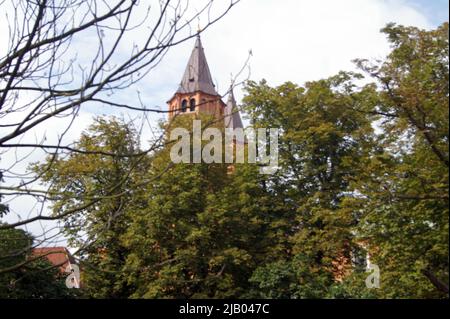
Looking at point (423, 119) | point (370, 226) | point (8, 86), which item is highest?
point (423, 119)

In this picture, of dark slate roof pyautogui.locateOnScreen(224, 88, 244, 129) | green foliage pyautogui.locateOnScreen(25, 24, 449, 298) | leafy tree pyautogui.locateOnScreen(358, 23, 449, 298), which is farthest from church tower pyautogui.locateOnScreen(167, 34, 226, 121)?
green foliage pyautogui.locateOnScreen(25, 24, 449, 298)

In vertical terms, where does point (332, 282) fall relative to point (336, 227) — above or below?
below

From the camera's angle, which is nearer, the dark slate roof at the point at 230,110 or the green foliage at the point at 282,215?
the dark slate roof at the point at 230,110

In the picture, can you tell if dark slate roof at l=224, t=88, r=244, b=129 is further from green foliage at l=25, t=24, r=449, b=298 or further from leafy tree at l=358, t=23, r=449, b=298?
green foliage at l=25, t=24, r=449, b=298

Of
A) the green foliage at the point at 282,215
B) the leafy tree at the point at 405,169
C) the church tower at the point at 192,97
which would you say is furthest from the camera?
the green foliage at the point at 282,215

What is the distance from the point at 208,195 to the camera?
64.4 feet

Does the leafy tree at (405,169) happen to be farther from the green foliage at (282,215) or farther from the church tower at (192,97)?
the church tower at (192,97)

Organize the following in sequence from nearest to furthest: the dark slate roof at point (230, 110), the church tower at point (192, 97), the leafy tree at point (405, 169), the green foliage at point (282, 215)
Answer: the church tower at point (192, 97), the dark slate roof at point (230, 110), the leafy tree at point (405, 169), the green foliage at point (282, 215)

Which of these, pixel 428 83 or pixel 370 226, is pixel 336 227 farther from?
pixel 428 83

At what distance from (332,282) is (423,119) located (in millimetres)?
10446

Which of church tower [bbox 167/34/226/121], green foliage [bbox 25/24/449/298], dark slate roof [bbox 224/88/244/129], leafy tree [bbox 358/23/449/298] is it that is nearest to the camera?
church tower [bbox 167/34/226/121]

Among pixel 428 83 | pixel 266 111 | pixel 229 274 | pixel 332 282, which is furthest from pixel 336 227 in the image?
pixel 428 83

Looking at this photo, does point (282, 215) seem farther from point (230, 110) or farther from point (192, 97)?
point (230, 110)

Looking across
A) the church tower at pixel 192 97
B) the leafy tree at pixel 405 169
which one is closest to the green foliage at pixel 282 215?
the leafy tree at pixel 405 169
